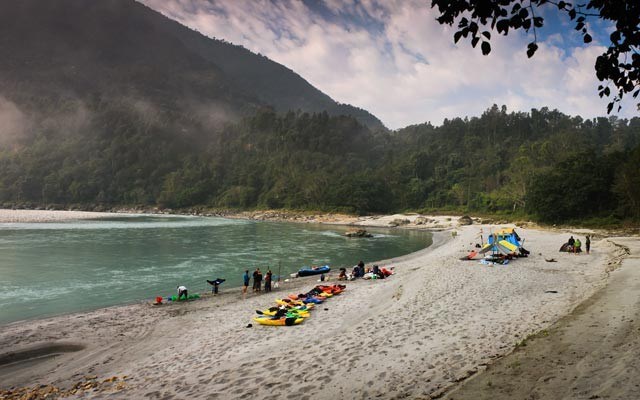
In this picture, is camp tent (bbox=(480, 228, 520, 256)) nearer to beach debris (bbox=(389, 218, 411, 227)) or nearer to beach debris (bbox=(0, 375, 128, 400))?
beach debris (bbox=(0, 375, 128, 400))

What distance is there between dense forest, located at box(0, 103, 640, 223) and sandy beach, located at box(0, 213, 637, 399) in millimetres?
42174

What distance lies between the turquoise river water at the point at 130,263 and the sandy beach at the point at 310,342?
429 cm

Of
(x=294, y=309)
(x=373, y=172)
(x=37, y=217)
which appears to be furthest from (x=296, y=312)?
(x=373, y=172)

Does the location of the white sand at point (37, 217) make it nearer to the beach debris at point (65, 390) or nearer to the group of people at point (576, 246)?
the beach debris at point (65, 390)

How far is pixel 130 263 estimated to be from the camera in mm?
31125

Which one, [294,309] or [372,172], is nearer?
[294,309]

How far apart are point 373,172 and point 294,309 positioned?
129 meters

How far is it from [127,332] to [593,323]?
618 inches

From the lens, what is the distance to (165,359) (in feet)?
33.9

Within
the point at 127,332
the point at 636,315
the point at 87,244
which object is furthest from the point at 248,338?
the point at 87,244

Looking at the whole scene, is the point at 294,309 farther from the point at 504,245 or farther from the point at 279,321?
the point at 504,245

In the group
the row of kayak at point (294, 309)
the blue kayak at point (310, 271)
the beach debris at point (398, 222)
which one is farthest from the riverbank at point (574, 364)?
the beach debris at point (398, 222)

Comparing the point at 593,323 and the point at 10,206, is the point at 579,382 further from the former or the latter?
the point at 10,206

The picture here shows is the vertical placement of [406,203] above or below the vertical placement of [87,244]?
above
